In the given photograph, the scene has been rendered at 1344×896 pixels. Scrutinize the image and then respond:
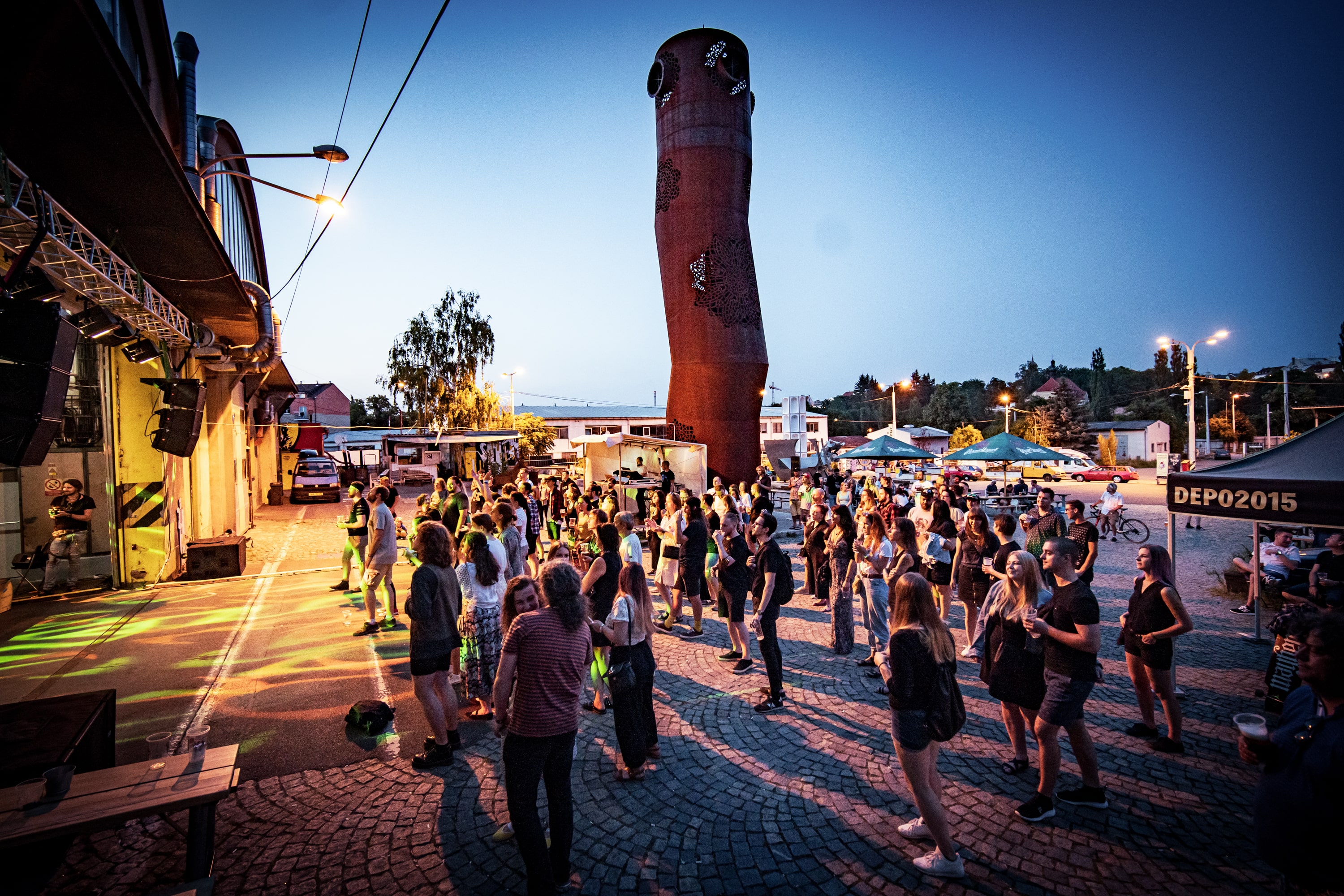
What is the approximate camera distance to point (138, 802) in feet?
9.15

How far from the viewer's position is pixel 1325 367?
70.2 meters

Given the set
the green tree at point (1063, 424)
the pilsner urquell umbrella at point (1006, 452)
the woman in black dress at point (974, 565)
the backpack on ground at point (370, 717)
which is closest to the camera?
the backpack on ground at point (370, 717)

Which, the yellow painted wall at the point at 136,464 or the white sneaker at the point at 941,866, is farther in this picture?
the yellow painted wall at the point at 136,464

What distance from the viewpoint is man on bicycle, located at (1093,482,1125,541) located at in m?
13.8

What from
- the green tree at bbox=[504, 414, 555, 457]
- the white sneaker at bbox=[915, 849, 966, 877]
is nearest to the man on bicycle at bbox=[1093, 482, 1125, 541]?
the white sneaker at bbox=[915, 849, 966, 877]

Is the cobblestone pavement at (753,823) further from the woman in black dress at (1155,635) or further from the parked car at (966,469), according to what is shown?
the parked car at (966,469)

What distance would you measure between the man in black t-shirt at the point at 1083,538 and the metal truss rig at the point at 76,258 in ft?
33.8

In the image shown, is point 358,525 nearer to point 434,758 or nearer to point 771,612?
point 434,758

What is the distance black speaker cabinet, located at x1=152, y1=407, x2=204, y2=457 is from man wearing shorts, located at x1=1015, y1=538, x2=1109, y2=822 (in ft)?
37.7

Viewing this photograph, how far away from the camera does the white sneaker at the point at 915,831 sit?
3.37 meters

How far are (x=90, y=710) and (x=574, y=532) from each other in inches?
228

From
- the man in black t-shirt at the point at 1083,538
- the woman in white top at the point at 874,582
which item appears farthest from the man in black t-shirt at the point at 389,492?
the man in black t-shirt at the point at 1083,538

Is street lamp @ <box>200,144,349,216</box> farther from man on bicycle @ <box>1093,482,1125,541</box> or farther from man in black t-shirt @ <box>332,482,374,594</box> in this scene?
man on bicycle @ <box>1093,482,1125,541</box>

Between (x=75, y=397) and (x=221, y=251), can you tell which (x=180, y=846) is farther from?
(x=75, y=397)
